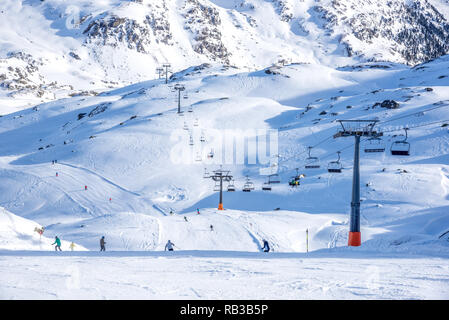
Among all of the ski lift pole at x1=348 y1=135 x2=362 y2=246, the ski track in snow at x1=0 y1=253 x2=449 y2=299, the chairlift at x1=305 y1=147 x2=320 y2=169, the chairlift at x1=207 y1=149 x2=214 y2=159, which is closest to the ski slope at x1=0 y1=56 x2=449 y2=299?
the ski track in snow at x1=0 y1=253 x2=449 y2=299

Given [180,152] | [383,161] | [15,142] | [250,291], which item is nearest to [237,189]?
[180,152]

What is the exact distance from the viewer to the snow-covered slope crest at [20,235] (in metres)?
21.8

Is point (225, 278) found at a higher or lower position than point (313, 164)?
lower

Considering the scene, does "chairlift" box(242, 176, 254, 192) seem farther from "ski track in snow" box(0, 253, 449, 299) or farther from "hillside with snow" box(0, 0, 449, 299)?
"ski track in snow" box(0, 253, 449, 299)

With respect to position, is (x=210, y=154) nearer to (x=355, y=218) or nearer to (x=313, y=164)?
(x=313, y=164)

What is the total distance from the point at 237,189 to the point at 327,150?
1614 centimetres

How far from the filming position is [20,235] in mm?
23375

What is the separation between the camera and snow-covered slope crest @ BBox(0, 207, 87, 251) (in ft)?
71.4

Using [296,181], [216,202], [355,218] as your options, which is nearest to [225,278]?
[355,218]

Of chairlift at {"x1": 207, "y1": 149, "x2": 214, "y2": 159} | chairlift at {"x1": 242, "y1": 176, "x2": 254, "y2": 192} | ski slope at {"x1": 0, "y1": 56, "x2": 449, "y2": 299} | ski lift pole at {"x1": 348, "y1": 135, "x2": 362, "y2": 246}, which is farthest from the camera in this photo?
chairlift at {"x1": 207, "y1": 149, "x2": 214, "y2": 159}

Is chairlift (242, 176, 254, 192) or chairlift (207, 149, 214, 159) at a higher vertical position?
chairlift (207, 149, 214, 159)

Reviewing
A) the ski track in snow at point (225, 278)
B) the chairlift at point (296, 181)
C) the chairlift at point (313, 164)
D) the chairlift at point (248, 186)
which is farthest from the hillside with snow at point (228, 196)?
the chairlift at point (248, 186)
